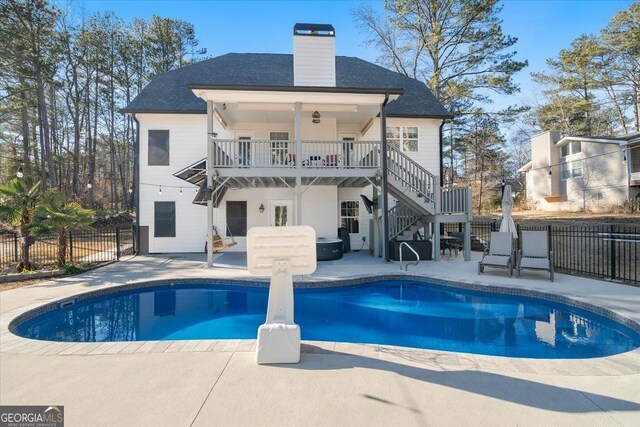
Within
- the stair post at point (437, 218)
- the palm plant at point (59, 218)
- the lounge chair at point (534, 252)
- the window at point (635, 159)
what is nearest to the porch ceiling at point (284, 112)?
the stair post at point (437, 218)

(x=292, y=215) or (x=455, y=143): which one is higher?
(x=455, y=143)

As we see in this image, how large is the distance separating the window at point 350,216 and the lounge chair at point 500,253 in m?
6.02

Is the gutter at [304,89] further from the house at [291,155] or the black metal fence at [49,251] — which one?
the black metal fence at [49,251]

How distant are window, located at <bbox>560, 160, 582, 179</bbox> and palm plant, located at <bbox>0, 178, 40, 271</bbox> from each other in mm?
28489

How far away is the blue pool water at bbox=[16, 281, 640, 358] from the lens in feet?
16.6

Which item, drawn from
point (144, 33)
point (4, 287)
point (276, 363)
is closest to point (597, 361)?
point (276, 363)

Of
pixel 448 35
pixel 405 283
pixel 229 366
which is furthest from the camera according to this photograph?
pixel 448 35

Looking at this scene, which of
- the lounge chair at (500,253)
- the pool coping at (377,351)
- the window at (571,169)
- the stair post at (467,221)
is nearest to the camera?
the pool coping at (377,351)

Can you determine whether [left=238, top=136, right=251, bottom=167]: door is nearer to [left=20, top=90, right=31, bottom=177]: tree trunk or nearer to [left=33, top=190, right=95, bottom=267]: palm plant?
[left=33, top=190, right=95, bottom=267]: palm plant

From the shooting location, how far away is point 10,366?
3404 millimetres

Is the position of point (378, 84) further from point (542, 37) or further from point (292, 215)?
point (542, 37)

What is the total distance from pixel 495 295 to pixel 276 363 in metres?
5.87

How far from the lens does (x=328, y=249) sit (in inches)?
444

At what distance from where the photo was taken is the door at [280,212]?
45.6 ft
